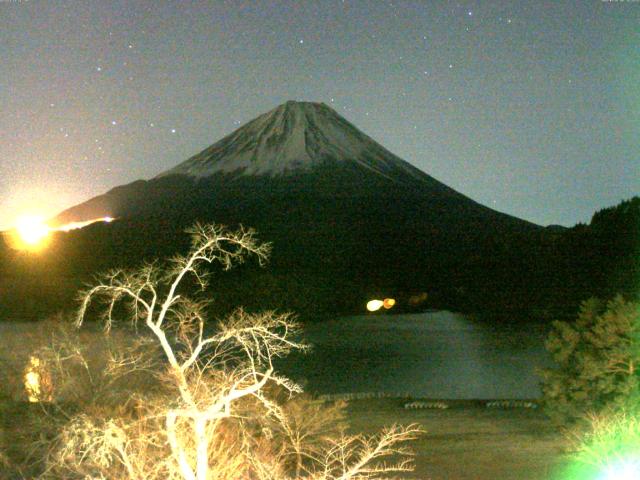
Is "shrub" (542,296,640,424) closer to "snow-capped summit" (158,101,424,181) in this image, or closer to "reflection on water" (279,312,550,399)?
"reflection on water" (279,312,550,399)

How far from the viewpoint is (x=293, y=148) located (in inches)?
4281

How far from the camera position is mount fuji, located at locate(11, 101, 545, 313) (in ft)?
238

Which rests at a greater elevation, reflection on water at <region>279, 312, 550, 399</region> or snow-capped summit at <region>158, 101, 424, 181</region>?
snow-capped summit at <region>158, 101, 424, 181</region>

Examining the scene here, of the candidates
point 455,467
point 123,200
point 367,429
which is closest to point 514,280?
point 367,429

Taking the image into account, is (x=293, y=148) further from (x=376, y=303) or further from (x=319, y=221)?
(x=376, y=303)

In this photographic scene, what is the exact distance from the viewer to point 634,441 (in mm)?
10008

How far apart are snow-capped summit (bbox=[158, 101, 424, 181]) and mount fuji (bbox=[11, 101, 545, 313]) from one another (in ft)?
0.63

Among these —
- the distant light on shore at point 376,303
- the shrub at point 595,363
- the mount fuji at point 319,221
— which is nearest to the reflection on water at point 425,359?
the distant light on shore at point 376,303

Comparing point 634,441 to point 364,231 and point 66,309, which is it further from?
point 364,231

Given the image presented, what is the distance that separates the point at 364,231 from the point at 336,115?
26.8 meters

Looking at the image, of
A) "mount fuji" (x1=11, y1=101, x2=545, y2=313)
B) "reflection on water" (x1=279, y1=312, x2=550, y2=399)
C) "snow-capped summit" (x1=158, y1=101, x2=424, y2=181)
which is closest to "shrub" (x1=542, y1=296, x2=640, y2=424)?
"reflection on water" (x1=279, y1=312, x2=550, y2=399)

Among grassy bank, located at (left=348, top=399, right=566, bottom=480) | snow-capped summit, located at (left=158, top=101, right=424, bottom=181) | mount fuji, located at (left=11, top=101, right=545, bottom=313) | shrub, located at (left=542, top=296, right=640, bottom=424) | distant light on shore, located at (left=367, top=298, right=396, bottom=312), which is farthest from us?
snow-capped summit, located at (left=158, top=101, right=424, bottom=181)

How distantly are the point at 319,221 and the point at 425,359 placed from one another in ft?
165

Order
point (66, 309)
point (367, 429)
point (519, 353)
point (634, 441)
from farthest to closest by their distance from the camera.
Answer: point (66, 309)
point (519, 353)
point (367, 429)
point (634, 441)
